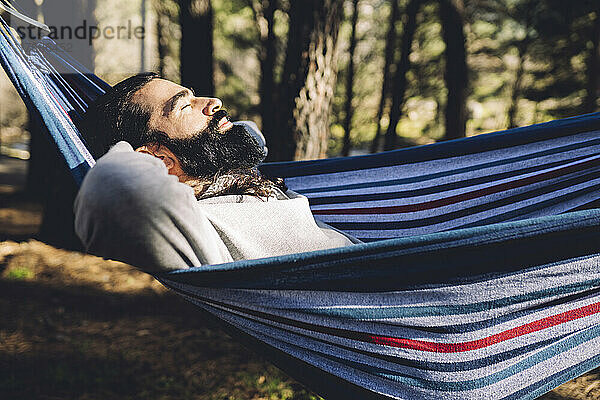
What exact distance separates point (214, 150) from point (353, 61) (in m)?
7.98

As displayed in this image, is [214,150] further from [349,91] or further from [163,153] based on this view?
[349,91]

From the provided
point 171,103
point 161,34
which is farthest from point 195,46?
point 161,34

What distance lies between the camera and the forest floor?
80.8 inches

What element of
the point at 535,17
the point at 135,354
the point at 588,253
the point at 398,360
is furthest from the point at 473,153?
the point at 535,17

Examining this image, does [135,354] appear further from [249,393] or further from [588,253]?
[588,253]

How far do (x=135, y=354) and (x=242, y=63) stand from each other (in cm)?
1088

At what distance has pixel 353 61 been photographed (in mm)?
9094

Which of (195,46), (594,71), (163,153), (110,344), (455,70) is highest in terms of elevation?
(594,71)

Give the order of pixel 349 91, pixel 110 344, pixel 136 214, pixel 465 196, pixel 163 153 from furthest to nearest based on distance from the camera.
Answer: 1. pixel 349 91
2. pixel 110 344
3. pixel 465 196
4. pixel 163 153
5. pixel 136 214

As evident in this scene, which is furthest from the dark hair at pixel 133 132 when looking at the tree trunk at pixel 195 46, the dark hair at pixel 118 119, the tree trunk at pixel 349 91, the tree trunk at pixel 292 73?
the tree trunk at pixel 349 91

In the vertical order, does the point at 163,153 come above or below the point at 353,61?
below

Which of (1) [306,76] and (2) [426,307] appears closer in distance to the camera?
(2) [426,307]

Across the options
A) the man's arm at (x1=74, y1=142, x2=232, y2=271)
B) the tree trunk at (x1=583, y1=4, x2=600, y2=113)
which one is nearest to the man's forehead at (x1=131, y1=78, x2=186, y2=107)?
the man's arm at (x1=74, y1=142, x2=232, y2=271)

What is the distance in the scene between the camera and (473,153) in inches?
72.5
